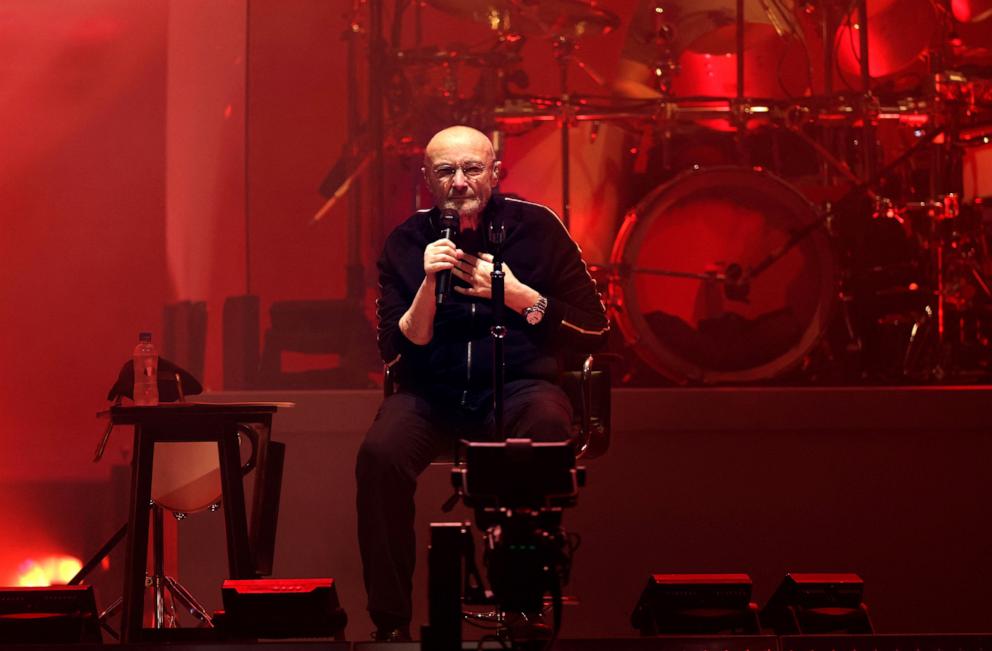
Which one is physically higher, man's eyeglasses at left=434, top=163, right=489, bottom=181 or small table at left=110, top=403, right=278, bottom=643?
man's eyeglasses at left=434, top=163, right=489, bottom=181

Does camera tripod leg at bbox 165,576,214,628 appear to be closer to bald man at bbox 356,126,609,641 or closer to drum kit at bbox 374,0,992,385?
bald man at bbox 356,126,609,641

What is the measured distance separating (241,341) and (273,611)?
5.79 feet

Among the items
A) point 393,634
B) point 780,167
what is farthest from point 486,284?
point 780,167

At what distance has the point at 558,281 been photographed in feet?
10.5

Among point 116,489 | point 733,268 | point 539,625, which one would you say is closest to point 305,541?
point 116,489

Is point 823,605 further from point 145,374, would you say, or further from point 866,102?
point 866,102

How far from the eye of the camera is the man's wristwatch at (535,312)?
302 cm

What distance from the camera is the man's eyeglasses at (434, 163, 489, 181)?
311 centimetres

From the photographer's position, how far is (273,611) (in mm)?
2732

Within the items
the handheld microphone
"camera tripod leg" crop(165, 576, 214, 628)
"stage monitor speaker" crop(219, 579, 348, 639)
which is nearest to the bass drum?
the handheld microphone

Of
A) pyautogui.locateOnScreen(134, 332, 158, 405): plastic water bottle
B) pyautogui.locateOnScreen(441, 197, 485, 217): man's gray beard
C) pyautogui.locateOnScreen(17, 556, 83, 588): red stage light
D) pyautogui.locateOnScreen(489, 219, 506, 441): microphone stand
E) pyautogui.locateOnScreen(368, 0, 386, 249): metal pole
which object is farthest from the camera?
pyautogui.locateOnScreen(368, 0, 386, 249): metal pole

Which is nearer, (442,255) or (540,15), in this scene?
(442,255)

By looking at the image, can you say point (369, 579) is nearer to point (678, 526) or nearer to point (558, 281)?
point (558, 281)

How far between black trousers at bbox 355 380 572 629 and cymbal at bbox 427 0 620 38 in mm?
1735
